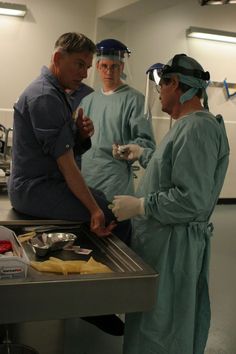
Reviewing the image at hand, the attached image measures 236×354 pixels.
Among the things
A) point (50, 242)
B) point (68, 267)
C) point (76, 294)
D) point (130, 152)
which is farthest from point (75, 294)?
point (130, 152)

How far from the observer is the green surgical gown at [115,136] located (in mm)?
2559

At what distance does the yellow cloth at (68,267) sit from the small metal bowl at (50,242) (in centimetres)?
8

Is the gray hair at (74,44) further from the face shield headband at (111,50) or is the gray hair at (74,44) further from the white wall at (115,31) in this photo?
the white wall at (115,31)

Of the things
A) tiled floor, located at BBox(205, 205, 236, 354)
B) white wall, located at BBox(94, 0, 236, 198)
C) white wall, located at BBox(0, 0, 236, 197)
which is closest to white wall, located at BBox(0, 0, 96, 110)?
white wall, located at BBox(0, 0, 236, 197)

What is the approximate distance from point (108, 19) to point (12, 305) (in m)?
3.73

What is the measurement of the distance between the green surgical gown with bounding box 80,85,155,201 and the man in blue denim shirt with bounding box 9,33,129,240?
0.88 meters

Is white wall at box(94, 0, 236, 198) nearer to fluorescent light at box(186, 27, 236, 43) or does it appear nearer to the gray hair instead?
fluorescent light at box(186, 27, 236, 43)

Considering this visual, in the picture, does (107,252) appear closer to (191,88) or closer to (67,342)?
(191,88)

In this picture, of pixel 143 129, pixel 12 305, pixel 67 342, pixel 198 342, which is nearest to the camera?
pixel 12 305

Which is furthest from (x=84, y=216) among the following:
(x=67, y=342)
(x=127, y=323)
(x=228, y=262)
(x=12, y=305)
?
(x=228, y=262)

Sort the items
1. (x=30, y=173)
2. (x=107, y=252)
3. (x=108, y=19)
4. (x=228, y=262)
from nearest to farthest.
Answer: (x=107, y=252), (x=30, y=173), (x=228, y=262), (x=108, y=19)

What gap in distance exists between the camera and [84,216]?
1679 mm

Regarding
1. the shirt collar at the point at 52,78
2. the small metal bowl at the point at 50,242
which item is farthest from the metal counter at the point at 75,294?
the shirt collar at the point at 52,78

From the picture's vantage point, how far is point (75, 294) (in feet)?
3.78
